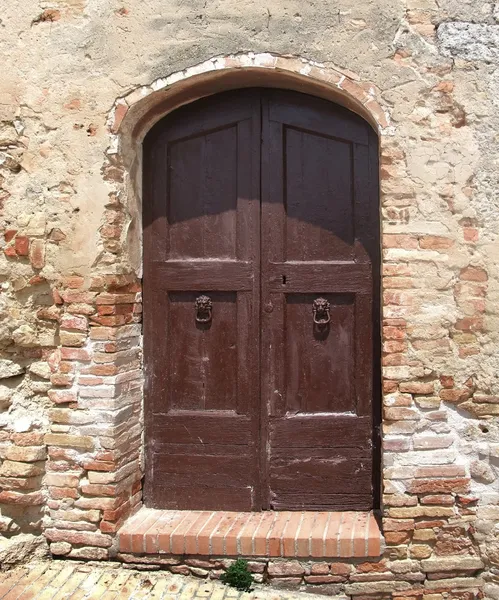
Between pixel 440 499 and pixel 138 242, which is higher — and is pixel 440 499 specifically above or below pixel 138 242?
below

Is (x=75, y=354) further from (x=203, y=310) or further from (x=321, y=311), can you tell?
(x=321, y=311)

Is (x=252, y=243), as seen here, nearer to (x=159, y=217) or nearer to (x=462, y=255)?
(x=159, y=217)

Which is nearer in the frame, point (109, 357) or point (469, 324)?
point (469, 324)

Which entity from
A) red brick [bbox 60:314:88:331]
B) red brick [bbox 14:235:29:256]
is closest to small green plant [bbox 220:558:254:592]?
red brick [bbox 60:314:88:331]

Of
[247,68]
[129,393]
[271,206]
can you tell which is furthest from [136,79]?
[129,393]

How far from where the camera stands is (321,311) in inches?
132

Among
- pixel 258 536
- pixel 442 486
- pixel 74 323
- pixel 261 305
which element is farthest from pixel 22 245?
pixel 442 486

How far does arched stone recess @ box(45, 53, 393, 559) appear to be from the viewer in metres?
3.18

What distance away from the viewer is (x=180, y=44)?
10.5 feet

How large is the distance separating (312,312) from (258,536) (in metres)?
1.26

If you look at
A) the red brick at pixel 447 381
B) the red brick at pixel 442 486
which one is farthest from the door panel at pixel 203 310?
the red brick at pixel 447 381

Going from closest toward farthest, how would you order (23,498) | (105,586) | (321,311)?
(105,586) < (23,498) < (321,311)

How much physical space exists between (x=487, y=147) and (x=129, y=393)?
93.5 inches

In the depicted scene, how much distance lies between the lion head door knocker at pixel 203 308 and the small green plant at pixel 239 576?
4.37 ft
